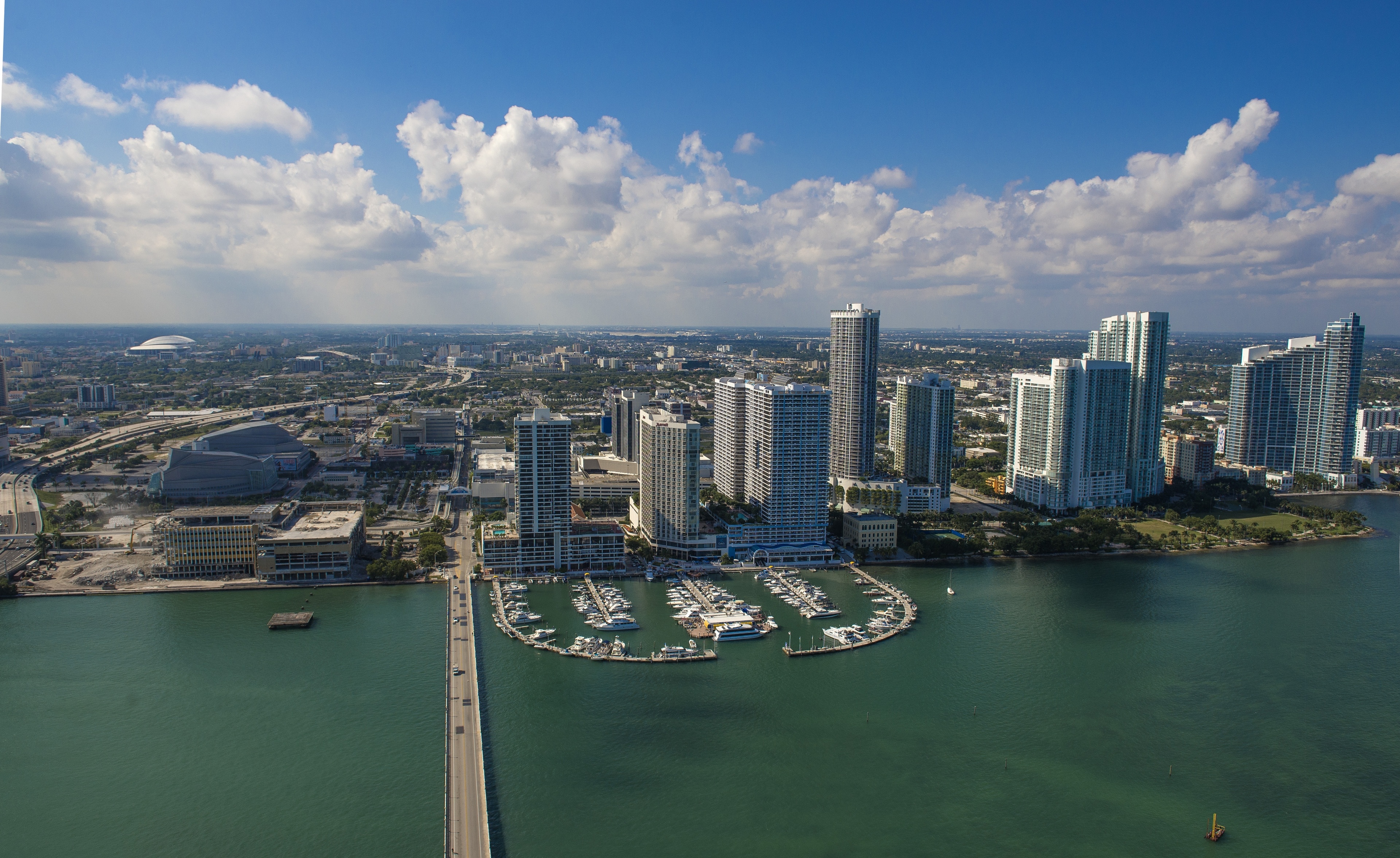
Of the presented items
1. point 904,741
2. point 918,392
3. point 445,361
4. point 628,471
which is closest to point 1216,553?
point 918,392

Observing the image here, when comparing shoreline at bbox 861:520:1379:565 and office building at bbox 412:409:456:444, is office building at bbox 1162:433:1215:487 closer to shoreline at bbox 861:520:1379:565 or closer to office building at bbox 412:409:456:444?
shoreline at bbox 861:520:1379:565

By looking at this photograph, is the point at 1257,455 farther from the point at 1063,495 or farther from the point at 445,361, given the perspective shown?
the point at 445,361

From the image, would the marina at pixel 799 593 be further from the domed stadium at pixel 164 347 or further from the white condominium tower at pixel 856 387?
the domed stadium at pixel 164 347

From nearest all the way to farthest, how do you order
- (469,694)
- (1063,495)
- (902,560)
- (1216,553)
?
(469,694) → (902,560) → (1216,553) → (1063,495)

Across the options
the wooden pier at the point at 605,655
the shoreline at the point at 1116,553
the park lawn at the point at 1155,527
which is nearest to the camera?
the wooden pier at the point at 605,655

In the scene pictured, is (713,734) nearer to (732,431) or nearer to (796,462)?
(796,462)

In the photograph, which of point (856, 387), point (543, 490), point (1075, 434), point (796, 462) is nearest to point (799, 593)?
point (796, 462)

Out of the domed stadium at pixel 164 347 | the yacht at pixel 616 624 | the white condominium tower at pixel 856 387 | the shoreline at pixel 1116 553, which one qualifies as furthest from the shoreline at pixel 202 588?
the domed stadium at pixel 164 347
